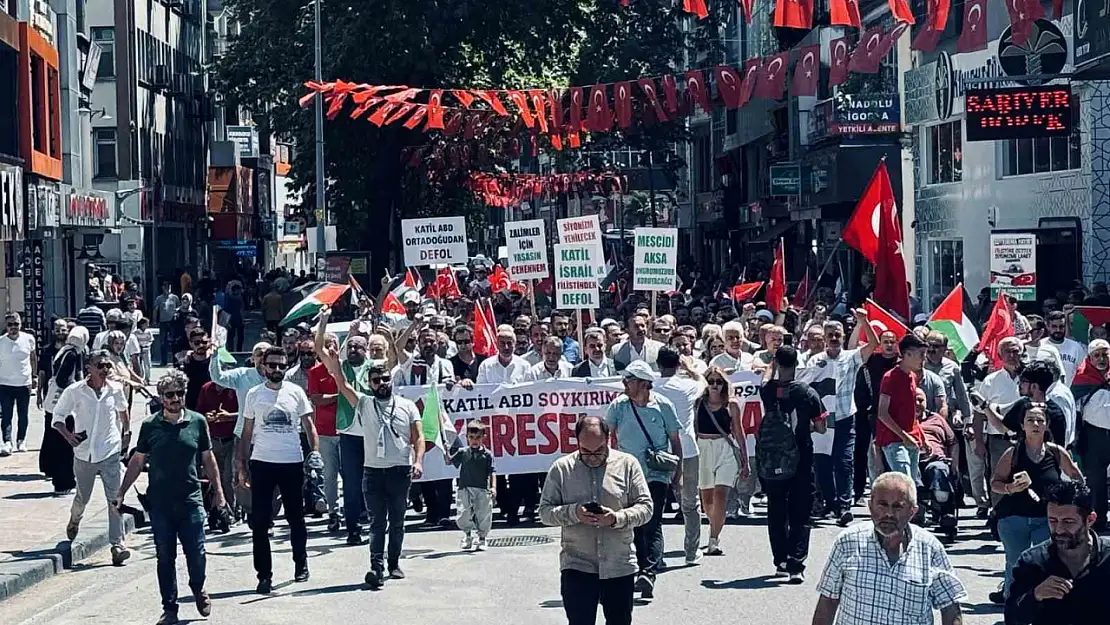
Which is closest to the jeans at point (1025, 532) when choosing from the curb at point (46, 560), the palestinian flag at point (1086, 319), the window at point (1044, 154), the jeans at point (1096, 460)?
the jeans at point (1096, 460)

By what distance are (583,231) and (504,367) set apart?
443 cm

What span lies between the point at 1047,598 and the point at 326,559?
8058mm

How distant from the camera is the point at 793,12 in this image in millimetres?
18062

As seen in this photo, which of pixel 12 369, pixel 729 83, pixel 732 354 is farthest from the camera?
pixel 729 83

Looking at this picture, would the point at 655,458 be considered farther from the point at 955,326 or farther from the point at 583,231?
the point at 583,231

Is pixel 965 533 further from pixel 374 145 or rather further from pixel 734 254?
pixel 734 254

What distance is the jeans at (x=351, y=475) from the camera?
570 inches

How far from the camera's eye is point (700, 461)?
13625 millimetres

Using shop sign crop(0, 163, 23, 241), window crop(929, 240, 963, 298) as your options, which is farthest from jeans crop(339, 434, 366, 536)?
window crop(929, 240, 963, 298)

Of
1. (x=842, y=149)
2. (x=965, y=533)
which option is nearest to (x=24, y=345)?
(x=965, y=533)

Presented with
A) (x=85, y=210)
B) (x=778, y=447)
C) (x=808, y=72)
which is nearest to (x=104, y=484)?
(x=778, y=447)

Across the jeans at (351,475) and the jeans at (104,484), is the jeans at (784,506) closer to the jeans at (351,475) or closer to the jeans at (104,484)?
the jeans at (351,475)

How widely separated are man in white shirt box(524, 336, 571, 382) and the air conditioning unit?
45464 mm

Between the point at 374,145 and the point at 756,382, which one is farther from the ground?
the point at 374,145
